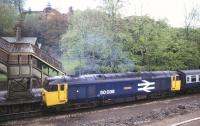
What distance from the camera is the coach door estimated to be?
31.2 meters

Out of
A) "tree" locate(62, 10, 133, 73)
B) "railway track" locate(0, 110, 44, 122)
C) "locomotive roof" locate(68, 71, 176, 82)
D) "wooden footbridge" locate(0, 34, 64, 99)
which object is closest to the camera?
"railway track" locate(0, 110, 44, 122)

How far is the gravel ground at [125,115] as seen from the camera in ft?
70.5

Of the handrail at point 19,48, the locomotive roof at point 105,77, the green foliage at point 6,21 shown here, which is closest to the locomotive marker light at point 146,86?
the locomotive roof at point 105,77

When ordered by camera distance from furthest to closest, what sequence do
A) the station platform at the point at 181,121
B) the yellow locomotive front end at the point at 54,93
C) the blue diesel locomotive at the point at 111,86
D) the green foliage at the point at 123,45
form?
the green foliage at the point at 123,45 → the blue diesel locomotive at the point at 111,86 → the yellow locomotive front end at the point at 54,93 → the station platform at the point at 181,121

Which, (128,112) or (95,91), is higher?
(95,91)

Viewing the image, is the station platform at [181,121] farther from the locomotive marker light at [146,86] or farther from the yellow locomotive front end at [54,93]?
the yellow locomotive front end at [54,93]

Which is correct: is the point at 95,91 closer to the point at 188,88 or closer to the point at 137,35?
the point at 188,88

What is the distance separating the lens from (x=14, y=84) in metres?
25.6

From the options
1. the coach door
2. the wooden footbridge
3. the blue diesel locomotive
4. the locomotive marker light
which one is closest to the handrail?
the wooden footbridge

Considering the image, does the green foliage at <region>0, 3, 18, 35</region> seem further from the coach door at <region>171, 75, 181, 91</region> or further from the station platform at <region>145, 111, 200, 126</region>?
the station platform at <region>145, 111, 200, 126</region>

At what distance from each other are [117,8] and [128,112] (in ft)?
50.0

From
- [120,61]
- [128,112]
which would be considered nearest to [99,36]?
[120,61]

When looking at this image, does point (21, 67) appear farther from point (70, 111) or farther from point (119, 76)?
point (119, 76)

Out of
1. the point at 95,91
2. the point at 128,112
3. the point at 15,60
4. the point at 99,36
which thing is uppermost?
the point at 99,36
